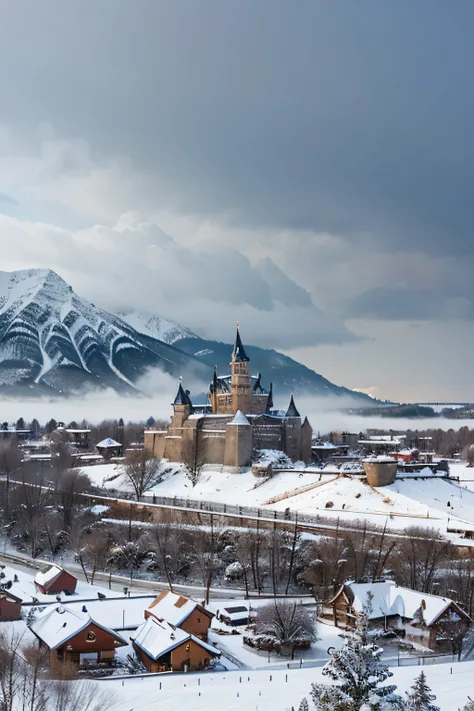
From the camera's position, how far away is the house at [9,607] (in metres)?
40.7

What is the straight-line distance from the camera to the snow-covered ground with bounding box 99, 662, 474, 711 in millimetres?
28781

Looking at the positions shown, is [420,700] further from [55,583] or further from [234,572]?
[234,572]

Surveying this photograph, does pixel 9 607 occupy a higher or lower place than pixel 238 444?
lower

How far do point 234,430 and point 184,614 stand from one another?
55.9m

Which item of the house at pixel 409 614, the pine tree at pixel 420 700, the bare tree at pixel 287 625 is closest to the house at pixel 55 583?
the bare tree at pixel 287 625

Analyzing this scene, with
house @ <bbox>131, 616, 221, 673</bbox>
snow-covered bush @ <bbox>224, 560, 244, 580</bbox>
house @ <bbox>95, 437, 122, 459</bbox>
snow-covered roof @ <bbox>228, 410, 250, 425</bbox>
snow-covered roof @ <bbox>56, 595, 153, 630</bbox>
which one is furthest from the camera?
house @ <bbox>95, 437, 122, 459</bbox>

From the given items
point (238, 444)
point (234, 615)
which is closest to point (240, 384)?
point (238, 444)

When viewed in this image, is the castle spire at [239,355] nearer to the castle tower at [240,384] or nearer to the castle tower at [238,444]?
the castle tower at [240,384]

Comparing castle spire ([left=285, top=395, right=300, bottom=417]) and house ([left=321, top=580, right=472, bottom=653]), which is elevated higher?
castle spire ([left=285, top=395, right=300, bottom=417])

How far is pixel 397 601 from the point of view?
45.0 m

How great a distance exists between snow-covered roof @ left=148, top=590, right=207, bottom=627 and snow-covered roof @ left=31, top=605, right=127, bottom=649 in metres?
3.43

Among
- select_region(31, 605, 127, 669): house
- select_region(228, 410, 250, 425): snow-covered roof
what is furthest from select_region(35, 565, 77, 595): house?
select_region(228, 410, 250, 425): snow-covered roof

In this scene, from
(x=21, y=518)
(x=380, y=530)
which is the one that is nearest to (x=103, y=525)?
(x=21, y=518)

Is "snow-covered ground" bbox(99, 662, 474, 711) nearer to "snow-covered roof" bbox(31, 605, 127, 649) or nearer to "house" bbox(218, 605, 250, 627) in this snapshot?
"snow-covered roof" bbox(31, 605, 127, 649)
